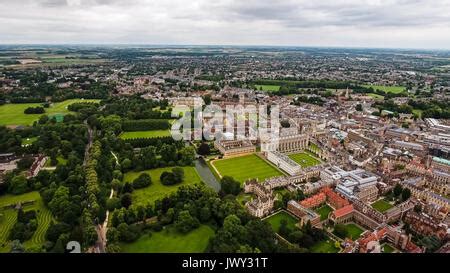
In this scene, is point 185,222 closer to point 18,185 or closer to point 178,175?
point 178,175

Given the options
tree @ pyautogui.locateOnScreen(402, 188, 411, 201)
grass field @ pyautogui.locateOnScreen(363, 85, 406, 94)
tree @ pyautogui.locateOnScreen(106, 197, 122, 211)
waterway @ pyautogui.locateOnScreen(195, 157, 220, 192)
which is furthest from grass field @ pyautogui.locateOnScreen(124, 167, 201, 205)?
grass field @ pyautogui.locateOnScreen(363, 85, 406, 94)

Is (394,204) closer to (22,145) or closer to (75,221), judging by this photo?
(75,221)

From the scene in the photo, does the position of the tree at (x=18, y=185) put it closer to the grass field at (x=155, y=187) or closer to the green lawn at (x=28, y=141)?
the grass field at (x=155, y=187)

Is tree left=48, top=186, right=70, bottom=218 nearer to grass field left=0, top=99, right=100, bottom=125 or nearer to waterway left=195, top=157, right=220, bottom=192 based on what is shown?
waterway left=195, top=157, right=220, bottom=192
